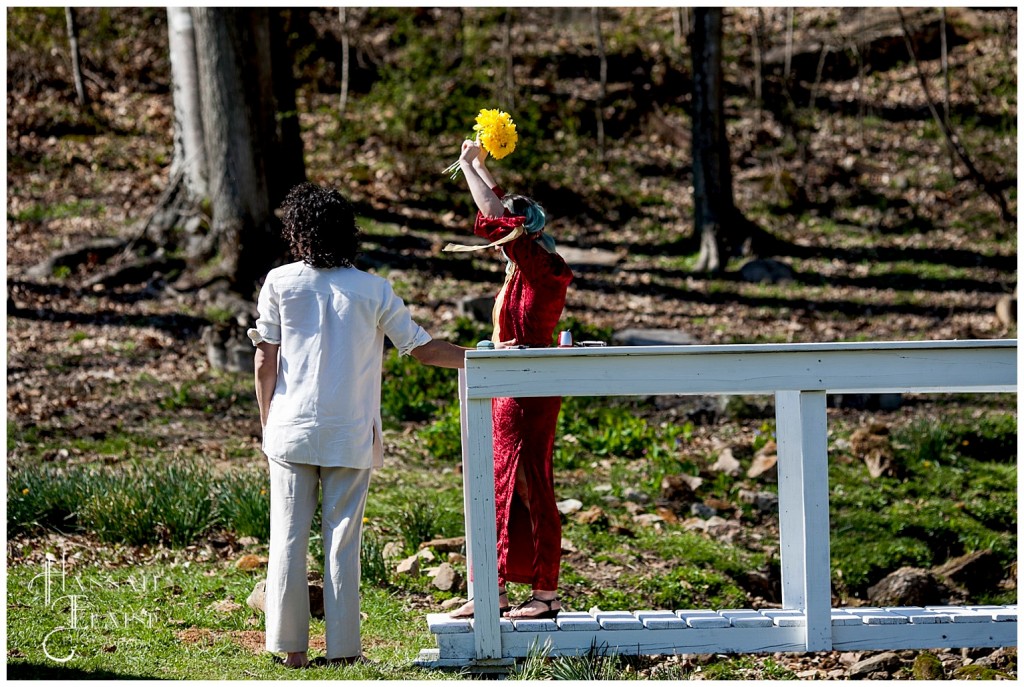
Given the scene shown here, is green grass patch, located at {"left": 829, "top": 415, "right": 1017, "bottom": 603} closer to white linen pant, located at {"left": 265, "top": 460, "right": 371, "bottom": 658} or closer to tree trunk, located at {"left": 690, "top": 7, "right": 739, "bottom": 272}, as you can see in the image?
white linen pant, located at {"left": 265, "top": 460, "right": 371, "bottom": 658}

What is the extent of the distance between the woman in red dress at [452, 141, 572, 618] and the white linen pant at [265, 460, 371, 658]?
53cm

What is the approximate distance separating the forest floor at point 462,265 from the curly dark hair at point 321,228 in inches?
174

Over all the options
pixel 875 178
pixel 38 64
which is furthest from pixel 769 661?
pixel 38 64

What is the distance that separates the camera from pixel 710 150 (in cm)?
1369

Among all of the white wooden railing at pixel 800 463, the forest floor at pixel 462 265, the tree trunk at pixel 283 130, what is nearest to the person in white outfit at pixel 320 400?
the white wooden railing at pixel 800 463

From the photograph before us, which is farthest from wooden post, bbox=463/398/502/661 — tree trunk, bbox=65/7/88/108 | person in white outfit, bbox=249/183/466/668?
tree trunk, bbox=65/7/88/108

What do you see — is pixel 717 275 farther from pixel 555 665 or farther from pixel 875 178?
pixel 555 665

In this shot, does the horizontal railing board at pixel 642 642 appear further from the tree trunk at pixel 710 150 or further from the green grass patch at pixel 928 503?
the tree trunk at pixel 710 150

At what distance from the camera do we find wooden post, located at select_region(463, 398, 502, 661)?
4.32 metres

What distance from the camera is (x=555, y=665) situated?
4.33 m

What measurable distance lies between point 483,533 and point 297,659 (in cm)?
90

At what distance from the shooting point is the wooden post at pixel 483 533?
4.32m

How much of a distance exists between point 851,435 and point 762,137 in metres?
8.72

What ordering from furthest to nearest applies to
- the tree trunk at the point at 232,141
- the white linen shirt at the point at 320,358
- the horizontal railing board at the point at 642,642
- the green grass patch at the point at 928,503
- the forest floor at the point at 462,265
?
the tree trunk at the point at 232,141, the forest floor at the point at 462,265, the green grass patch at the point at 928,503, the horizontal railing board at the point at 642,642, the white linen shirt at the point at 320,358
